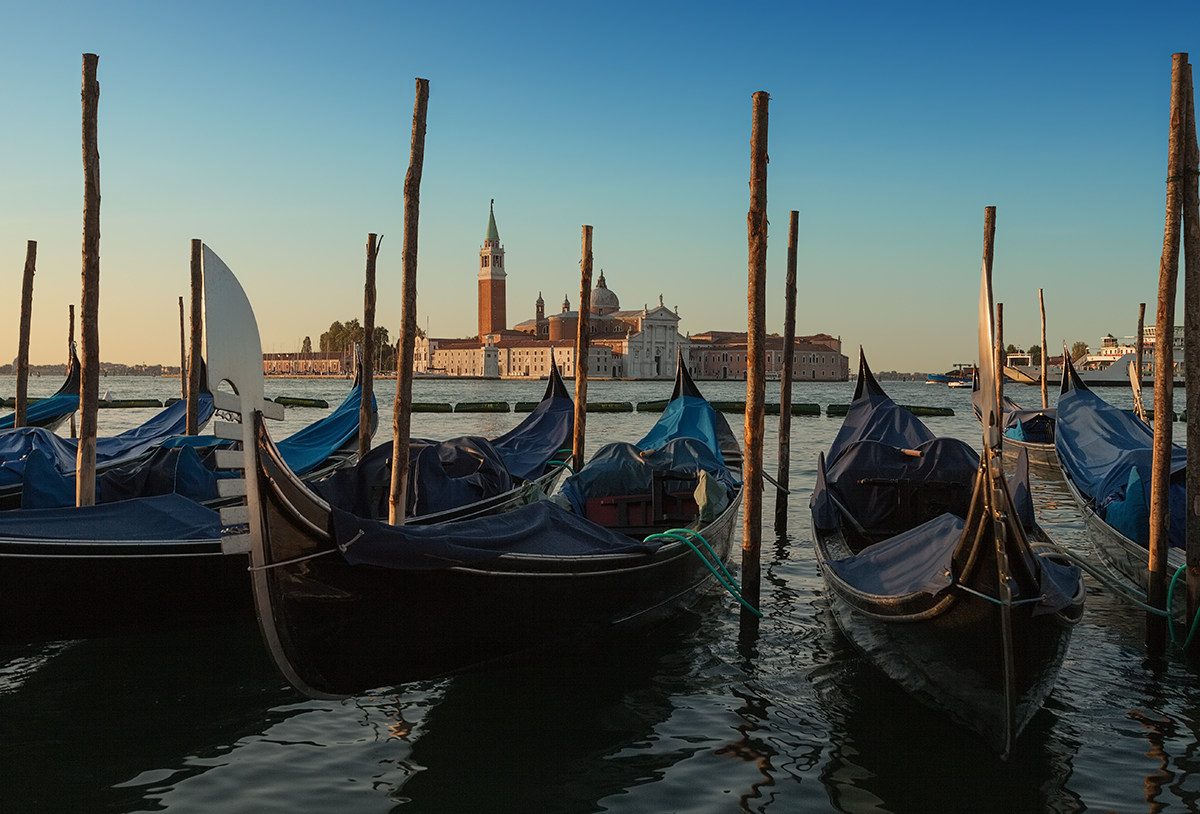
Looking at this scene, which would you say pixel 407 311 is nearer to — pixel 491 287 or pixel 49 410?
pixel 49 410

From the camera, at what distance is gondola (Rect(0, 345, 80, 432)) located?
10172 millimetres

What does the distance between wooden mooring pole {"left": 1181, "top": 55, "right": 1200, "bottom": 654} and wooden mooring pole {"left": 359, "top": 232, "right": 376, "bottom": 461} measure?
5183 millimetres

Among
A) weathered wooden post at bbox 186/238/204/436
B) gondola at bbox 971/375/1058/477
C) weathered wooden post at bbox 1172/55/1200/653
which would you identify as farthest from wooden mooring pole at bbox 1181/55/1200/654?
gondola at bbox 971/375/1058/477

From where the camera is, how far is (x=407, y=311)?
5289mm

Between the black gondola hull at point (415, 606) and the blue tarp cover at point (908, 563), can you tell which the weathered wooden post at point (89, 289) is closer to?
the black gondola hull at point (415, 606)

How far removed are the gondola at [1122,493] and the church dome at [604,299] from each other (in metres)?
72.6

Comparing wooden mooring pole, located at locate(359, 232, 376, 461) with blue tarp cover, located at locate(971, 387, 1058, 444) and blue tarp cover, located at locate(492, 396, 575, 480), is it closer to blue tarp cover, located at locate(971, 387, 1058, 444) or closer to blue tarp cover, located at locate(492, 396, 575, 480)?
blue tarp cover, located at locate(492, 396, 575, 480)

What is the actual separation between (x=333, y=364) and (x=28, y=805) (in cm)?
8295

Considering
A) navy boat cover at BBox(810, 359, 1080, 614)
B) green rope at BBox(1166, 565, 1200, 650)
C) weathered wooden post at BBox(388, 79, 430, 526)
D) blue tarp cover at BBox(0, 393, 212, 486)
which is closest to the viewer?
navy boat cover at BBox(810, 359, 1080, 614)

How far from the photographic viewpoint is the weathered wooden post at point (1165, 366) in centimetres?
389

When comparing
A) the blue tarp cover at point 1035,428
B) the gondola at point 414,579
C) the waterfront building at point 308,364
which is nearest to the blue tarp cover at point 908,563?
the gondola at point 414,579

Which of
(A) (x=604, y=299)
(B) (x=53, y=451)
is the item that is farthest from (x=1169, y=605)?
(A) (x=604, y=299)

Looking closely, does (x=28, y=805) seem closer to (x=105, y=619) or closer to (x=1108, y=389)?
(x=105, y=619)

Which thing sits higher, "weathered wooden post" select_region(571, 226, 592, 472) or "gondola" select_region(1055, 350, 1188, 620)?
"weathered wooden post" select_region(571, 226, 592, 472)
